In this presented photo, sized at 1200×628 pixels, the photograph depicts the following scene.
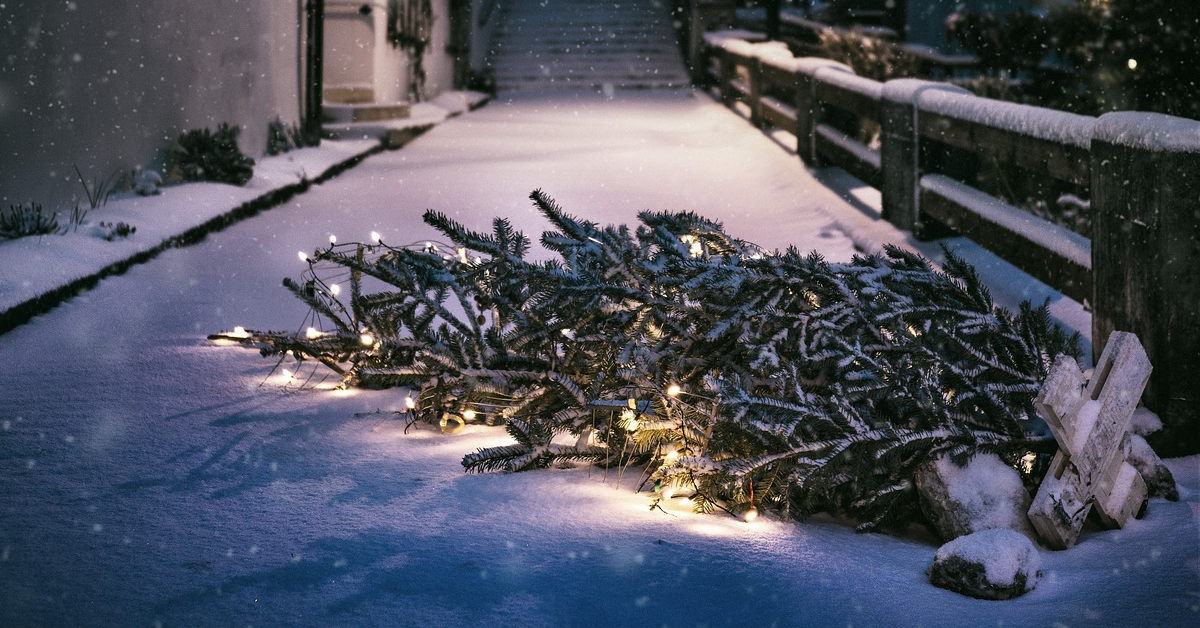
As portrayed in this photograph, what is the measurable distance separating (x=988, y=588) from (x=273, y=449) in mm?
2047

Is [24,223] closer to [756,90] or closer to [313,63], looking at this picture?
[313,63]

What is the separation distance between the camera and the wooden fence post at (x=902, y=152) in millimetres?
6633

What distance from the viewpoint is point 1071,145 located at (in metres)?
4.21

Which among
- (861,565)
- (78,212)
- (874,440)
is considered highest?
(78,212)

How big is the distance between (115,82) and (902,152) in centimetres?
525

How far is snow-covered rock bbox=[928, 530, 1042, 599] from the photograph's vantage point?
2.47m

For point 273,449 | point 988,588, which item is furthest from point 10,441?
point 988,588

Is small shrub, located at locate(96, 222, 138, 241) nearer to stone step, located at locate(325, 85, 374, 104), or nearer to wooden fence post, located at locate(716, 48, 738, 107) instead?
stone step, located at locate(325, 85, 374, 104)

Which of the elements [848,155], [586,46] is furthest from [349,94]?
[586,46]

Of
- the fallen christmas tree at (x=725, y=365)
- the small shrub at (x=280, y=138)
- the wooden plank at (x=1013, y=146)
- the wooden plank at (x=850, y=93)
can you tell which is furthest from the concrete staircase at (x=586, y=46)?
the fallen christmas tree at (x=725, y=365)

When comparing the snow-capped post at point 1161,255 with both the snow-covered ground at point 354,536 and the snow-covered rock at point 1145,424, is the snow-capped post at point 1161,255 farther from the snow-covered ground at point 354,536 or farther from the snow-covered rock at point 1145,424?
the snow-covered ground at point 354,536

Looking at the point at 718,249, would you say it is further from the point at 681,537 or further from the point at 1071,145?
the point at 1071,145

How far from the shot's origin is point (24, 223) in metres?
6.03

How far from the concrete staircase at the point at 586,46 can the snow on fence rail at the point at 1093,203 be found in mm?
13239
